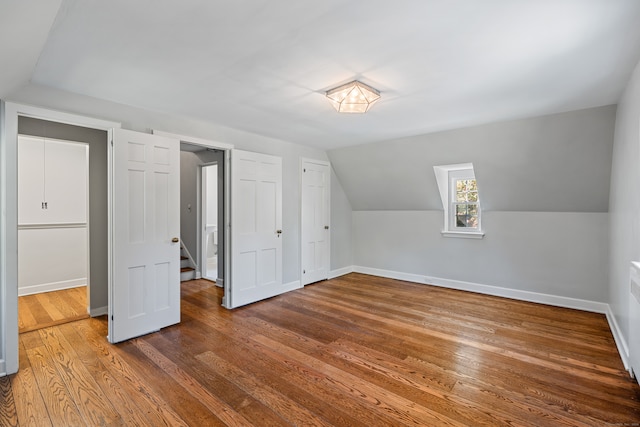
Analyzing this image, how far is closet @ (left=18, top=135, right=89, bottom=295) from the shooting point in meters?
4.56

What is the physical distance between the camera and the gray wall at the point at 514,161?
3399 mm

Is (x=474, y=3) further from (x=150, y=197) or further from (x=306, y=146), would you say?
(x=306, y=146)

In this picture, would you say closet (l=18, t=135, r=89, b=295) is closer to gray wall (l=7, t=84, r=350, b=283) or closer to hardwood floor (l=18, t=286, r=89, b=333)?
hardwood floor (l=18, t=286, r=89, b=333)

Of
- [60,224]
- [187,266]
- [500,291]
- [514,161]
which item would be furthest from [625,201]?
[60,224]

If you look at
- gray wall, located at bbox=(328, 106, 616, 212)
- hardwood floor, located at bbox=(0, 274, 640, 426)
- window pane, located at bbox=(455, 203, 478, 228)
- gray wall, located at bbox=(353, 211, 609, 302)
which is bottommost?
hardwood floor, located at bbox=(0, 274, 640, 426)

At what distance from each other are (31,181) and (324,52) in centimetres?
510

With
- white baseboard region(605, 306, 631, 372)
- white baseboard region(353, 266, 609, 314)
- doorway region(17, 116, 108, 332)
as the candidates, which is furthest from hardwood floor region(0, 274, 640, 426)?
doorway region(17, 116, 108, 332)

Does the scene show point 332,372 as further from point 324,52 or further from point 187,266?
point 187,266

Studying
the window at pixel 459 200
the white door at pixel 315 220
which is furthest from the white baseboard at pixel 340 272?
the window at pixel 459 200

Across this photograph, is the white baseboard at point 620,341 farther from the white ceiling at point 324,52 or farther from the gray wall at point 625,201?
the white ceiling at point 324,52

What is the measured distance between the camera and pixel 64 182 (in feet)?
16.1

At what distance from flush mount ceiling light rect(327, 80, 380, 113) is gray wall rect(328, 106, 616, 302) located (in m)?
1.88

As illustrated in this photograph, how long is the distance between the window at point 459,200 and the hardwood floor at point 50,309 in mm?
5169

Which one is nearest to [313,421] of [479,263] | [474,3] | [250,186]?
[474,3]
